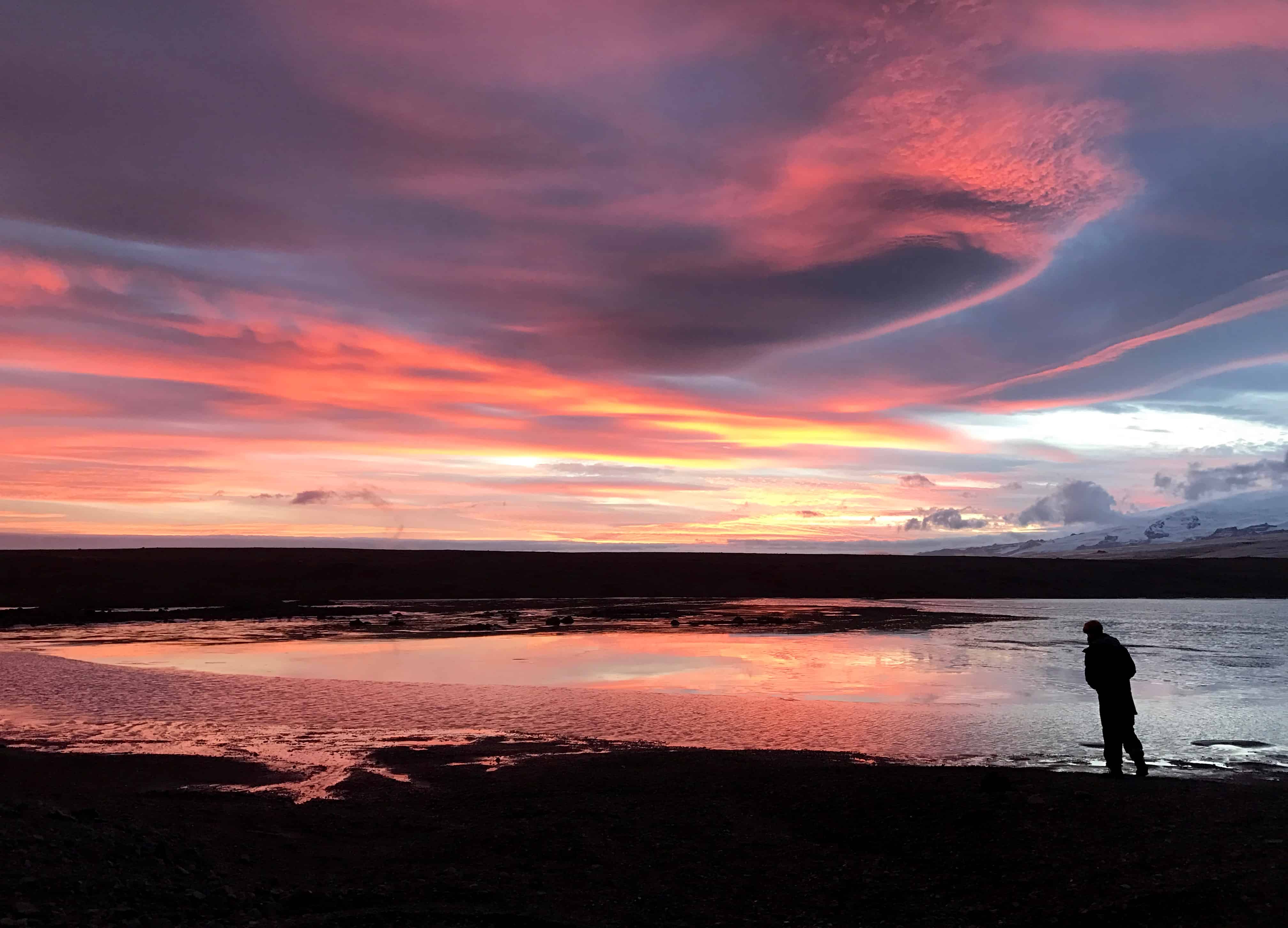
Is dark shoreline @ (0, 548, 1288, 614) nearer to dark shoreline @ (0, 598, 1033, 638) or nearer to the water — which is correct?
dark shoreline @ (0, 598, 1033, 638)

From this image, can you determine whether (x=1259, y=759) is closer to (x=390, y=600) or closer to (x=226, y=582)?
(x=390, y=600)

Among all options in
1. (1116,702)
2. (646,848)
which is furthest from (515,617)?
(646,848)

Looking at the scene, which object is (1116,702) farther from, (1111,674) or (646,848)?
(646,848)

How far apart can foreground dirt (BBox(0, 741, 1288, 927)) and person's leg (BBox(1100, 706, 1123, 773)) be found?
1.83ft

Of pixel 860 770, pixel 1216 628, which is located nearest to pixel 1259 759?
pixel 860 770

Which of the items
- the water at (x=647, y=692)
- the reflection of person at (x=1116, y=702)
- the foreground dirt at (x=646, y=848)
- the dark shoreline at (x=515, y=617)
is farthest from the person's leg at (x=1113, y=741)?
the dark shoreline at (x=515, y=617)

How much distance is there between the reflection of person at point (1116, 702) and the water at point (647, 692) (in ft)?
2.83

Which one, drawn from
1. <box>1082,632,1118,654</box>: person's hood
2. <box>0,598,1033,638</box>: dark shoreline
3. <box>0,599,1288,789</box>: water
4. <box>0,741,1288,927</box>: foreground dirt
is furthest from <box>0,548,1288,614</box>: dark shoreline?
<box>1082,632,1118,654</box>: person's hood

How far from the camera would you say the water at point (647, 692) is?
14867 millimetres

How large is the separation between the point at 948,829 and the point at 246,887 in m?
6.90

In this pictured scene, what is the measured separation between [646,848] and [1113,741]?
21.8 feet

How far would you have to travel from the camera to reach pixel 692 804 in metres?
11.2

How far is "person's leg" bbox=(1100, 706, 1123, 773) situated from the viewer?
12.2 m

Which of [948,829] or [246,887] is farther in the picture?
[948,829]
